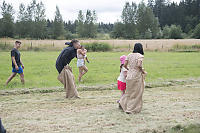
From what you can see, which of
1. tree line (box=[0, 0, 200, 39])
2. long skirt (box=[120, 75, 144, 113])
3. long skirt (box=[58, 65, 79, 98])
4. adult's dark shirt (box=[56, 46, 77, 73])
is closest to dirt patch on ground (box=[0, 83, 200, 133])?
long skirt (box=[120, 75, 144, 113])

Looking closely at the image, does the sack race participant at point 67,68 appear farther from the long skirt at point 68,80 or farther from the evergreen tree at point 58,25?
the evergreen tree at point 58,25

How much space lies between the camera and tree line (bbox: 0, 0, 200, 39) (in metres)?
69.6

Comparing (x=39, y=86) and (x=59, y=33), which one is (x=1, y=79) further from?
(x=59, y=33)

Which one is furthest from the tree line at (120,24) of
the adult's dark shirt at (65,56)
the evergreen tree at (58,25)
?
the adult's dark shirt at (65,56)

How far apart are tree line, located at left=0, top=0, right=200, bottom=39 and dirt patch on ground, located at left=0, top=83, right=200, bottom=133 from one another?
6300 cm

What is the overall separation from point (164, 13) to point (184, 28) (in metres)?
12.3

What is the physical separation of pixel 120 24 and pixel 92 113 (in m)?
74.1

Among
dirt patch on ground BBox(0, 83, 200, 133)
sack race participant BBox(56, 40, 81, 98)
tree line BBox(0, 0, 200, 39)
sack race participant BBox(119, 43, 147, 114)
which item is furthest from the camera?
tree line BBox(0, 0, 200, 39)

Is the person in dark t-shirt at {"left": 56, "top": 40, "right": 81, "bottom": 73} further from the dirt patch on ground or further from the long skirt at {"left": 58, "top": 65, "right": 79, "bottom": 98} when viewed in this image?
the dirt patch on ground

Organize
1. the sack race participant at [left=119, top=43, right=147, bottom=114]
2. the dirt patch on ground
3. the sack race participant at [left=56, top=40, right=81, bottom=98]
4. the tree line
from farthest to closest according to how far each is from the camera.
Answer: the tree line, the sack race participant at [left=56, top=40, right=81, bottom=98], the sack race participant at [left=119, top=43, right=147, bottom=114], the dirt patch on ground

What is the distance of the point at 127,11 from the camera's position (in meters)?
80.1

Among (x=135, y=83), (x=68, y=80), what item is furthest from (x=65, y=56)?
(x=135, y=83)

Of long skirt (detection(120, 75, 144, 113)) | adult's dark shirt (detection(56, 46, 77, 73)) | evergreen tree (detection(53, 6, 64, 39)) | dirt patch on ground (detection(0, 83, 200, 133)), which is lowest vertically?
dirt patch on ground (detection(0, 83, 200, 133))

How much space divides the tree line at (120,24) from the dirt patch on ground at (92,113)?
6300 cm
